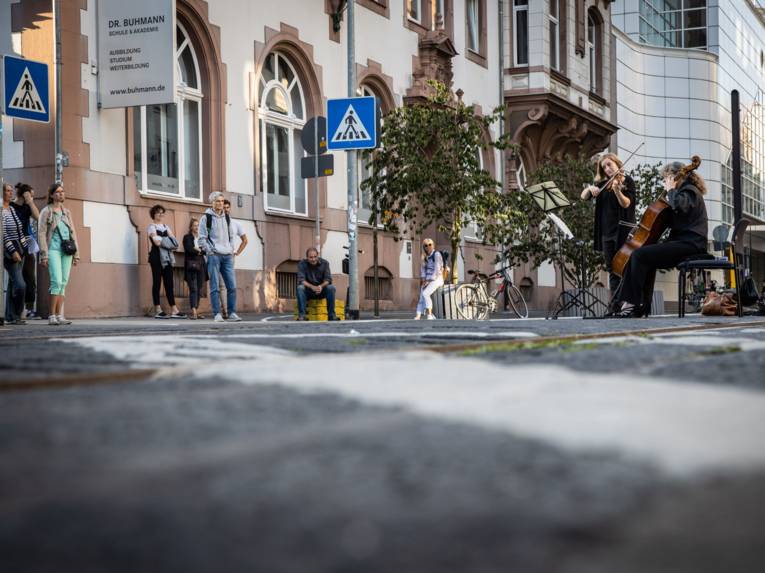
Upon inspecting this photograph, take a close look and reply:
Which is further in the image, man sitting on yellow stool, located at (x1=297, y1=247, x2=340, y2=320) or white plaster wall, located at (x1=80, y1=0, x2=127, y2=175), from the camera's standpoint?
man sitting on yellow stool, located at (x1=297, y1=247, x2=340, y2=320)

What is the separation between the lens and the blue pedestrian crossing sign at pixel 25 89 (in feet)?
39.9

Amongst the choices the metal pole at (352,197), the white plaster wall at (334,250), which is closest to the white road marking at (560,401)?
the metal pole at (352,197)

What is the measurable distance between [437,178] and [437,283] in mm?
1967

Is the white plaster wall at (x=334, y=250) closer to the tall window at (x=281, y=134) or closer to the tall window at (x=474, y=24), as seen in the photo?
the tall window at (x=281, y=134)

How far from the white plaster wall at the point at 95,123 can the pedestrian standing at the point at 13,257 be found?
2.06 meters

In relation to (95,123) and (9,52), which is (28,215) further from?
(9,52)

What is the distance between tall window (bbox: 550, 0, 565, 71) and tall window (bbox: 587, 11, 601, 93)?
3357mm

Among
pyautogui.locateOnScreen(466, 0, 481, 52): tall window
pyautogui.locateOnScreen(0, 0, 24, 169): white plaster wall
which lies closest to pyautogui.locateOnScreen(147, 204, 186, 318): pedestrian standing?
pyautogui.locateOnScreen(0, 0, 24, 169): white plaster wall

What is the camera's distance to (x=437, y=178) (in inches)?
757

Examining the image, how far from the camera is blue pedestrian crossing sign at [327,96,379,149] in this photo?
16266mm

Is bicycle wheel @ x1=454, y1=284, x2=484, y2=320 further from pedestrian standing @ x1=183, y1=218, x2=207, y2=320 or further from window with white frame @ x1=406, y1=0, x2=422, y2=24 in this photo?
window with white frame @ x1=406, y1=0, x2=422, y2=24

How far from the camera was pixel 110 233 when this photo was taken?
1584 cm

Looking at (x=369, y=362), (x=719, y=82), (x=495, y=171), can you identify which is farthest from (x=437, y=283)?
(x=719, y=82)

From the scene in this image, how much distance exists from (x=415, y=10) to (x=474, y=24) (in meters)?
3.20
